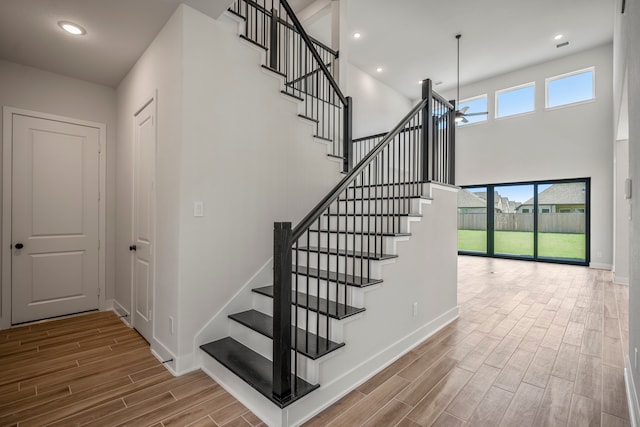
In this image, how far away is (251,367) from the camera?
220 centimetres

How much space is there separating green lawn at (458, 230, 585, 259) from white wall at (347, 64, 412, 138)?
4.34 m

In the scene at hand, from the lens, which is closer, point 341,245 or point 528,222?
point 341,245

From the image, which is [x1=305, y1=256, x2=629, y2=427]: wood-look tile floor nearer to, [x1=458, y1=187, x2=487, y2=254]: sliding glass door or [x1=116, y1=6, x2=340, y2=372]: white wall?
[x1=116, y1=6, x2=340, y2=372]: white wall

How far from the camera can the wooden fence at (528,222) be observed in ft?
25.0

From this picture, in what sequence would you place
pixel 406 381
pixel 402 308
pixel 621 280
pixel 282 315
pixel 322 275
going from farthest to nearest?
pixel 621 280 < pixel 402 308 < pixel 322 275 < pixel 406 381 < pixel 282 315

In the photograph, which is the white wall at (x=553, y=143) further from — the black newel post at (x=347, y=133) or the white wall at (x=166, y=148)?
the white wall at (x=166, y=148)

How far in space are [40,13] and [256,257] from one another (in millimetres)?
2771

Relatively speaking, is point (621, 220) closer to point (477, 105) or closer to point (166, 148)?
point (477, 105)

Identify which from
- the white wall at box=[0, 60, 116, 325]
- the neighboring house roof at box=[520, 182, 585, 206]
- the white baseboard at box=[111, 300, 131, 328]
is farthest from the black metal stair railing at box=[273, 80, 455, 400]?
the neighboring house roof at box=[520, 182, 585, 206]

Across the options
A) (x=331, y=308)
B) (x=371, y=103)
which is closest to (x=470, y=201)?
(x=371, y=103)

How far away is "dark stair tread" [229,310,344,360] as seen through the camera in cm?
203

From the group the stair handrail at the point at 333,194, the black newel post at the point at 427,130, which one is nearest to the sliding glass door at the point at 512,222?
the black newel post at the point at 427,130

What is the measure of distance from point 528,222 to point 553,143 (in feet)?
6.96

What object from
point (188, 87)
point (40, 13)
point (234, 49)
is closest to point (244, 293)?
point (188, 87)
